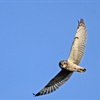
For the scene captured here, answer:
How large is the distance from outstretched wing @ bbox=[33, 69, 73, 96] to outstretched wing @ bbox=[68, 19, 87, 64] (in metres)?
0.67

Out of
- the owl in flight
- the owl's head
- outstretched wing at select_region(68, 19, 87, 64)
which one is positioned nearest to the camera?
the owl's head

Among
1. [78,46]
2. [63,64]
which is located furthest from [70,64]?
[78,46]

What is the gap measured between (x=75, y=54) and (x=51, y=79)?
1627 mm

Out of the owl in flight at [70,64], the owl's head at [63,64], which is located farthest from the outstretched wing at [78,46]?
the owl's head at [63,64]

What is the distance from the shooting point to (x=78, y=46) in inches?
738

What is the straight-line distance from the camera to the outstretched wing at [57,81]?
60.0 ft

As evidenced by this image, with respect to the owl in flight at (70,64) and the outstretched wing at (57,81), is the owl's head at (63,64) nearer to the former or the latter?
the owl in flight at (70,64)

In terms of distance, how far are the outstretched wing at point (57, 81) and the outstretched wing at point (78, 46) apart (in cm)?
67

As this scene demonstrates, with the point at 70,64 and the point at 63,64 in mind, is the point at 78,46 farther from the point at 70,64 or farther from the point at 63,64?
the point at 63,64

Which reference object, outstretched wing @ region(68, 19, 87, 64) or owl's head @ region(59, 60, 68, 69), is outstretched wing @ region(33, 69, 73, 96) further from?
outstretched wing @ region(68, 19, 87, 64)

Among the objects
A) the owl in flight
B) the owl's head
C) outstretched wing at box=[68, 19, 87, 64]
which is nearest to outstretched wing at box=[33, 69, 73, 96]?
the owl in flight

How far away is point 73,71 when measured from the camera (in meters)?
17.9

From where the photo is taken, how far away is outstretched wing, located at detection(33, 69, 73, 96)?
18.3m

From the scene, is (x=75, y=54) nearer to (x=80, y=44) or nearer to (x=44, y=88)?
(x=80, y=44)
